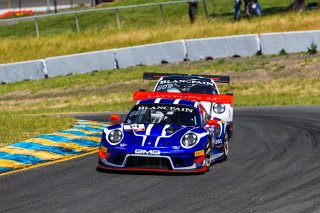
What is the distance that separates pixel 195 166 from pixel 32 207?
3300 millimetres

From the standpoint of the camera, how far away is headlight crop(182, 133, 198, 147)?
13.0m

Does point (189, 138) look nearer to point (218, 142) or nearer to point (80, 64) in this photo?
point (218, 142)

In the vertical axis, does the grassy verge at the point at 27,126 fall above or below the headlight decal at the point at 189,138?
below

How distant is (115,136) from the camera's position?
13258mm

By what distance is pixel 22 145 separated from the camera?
1559 cm

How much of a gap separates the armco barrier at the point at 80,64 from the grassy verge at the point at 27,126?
1248 cm

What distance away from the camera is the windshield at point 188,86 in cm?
1892

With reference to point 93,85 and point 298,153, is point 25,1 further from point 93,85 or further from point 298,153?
point 298,153

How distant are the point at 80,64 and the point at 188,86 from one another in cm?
1448

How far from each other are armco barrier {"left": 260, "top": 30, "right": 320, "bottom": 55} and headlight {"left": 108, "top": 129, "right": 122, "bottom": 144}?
1931 cm

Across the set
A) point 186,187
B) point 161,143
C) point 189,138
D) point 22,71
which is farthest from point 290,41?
point 186,187

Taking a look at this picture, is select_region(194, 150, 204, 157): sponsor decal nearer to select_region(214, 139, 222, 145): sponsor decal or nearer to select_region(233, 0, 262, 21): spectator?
select_region(214, 139, 222, 145): sponsor decal

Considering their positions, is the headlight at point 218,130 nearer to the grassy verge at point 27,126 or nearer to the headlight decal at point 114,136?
the headlight decal at point 114,136

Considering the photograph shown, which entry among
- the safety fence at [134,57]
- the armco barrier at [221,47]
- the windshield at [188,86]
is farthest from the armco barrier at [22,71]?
the windshield at [188,86]
